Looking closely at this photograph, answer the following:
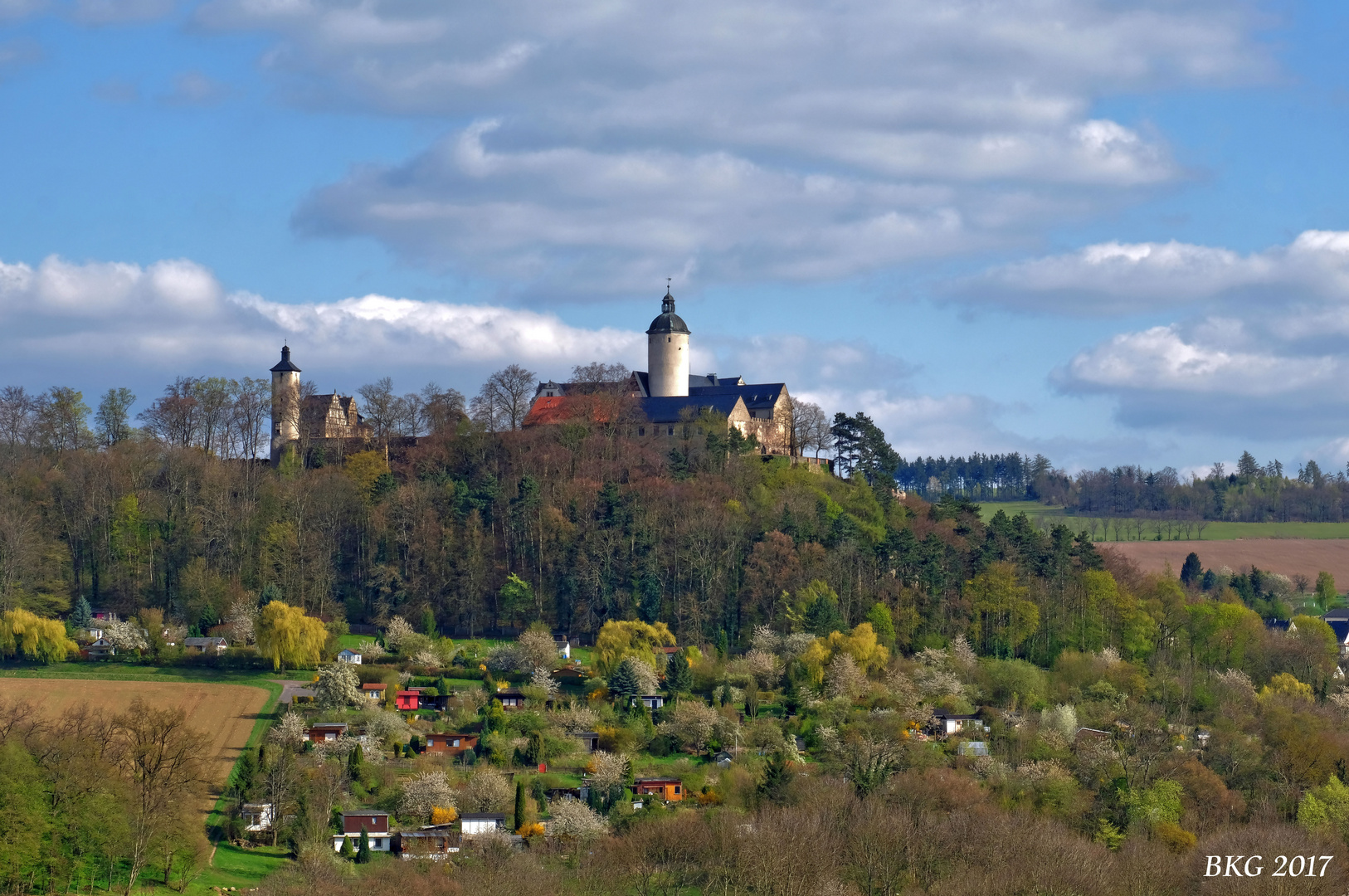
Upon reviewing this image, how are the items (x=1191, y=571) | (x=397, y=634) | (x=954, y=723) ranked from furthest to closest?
(x=1191, y=571) < (x=397, y=634) < (x=954, y=723)

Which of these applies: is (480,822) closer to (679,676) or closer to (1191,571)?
(679,676)

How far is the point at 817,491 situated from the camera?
93.2 meters

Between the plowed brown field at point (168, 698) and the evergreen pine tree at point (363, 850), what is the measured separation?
482 inches

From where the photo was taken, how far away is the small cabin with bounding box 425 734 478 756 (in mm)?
68625

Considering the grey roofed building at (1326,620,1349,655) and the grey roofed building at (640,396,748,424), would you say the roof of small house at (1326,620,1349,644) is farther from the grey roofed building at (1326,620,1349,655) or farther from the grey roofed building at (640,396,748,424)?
the grey roofed building at (640,396,748,424)

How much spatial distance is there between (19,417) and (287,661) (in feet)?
104

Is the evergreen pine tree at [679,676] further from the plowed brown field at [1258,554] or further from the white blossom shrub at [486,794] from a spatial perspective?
the plowed brown field at [1258,554]

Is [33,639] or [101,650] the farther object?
[101,650]

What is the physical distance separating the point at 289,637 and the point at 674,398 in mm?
33285

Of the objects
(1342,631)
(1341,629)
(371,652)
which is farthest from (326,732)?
(1341,629)

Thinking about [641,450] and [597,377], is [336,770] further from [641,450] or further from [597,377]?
[597,377]

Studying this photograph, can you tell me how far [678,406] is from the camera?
104062 mm

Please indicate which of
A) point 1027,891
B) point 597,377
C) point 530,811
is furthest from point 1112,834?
point 597,377

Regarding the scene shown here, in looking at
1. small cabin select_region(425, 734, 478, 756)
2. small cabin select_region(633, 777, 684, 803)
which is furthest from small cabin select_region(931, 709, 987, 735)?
small cabin select_region(425, 734, 478, 756)
